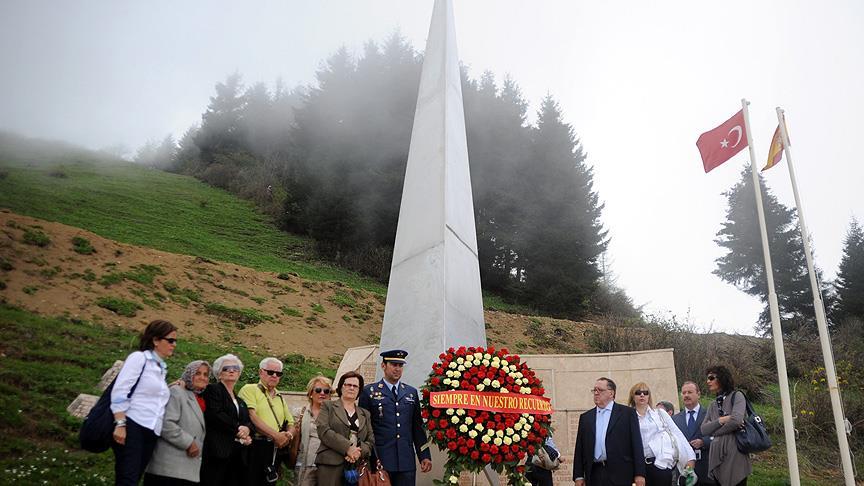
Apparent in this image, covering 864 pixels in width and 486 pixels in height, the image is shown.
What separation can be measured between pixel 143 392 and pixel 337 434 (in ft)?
4.28

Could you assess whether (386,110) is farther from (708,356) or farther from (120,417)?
(120,417)

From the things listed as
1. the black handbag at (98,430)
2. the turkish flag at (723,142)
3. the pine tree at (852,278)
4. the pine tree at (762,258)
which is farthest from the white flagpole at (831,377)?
the pine tree at (852,278)

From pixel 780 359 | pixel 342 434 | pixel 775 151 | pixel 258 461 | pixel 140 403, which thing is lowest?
pixel 258 461

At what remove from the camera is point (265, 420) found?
162 inches

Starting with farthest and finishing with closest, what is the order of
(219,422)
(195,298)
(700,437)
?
(195,298)
(700,437)
(219,422)

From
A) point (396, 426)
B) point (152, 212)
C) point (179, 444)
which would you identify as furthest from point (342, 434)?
point (152, 212)

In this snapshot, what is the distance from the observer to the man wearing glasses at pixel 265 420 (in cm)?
400

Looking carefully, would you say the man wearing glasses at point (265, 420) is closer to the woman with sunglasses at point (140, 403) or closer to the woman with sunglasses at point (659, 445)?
the woman with sunglasses at point (140, 403)

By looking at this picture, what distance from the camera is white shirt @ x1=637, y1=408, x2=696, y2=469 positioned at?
13.5 feet

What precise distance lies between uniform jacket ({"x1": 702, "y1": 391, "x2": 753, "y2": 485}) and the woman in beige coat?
2.69 m

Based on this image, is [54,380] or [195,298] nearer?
[54,380]

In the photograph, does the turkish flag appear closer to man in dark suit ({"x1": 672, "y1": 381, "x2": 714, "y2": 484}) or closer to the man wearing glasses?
man in dark suit ({"x1": 672, "y1": 381, "x2": 714, "y2": 484})

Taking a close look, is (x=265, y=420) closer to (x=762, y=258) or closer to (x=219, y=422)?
(x=219, y=422)

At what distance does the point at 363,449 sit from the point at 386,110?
2450cm
